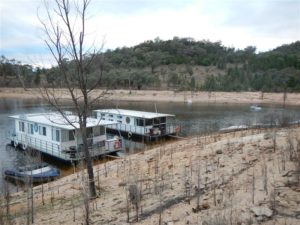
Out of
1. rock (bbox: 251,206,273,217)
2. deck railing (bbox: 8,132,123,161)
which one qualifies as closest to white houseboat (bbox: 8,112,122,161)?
deck railing (bbox: 8,132,123,161)

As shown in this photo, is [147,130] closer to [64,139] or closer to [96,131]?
[96,131]

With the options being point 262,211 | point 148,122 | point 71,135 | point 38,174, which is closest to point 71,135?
point 71,135

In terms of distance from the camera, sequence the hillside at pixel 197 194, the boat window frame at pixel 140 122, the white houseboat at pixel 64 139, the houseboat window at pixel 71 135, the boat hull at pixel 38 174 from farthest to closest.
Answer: the boat window frame at pixel 140 122 → the houseboat window at pixel 71 135 → the white houseboat at pixel 64 139 → the boat hull at pixel 38 174 → the hillside at pixel 197 194

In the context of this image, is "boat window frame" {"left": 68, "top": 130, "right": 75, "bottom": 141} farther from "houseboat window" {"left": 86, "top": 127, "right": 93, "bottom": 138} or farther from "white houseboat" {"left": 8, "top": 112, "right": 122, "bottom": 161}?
"houseboat window" {"left": 86, "top": 127, "right": 93, "bottom": 138}

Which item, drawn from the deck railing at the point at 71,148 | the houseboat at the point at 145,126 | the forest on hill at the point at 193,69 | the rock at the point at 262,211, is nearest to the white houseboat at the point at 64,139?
the deck railing at the point at 71,148

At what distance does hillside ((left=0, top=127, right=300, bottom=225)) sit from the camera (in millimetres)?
8289

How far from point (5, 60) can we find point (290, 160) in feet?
360

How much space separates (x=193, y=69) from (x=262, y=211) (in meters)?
108

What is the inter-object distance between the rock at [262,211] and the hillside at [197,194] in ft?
0.05

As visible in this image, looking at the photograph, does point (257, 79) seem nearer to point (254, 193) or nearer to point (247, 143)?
point (247, 143)

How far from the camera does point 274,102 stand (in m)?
71.2

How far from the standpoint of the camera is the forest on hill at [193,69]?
83250 mm

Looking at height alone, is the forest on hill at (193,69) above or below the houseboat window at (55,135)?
above

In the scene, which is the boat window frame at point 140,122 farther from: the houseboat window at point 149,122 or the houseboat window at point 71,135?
the houseboat window at point 71,135
